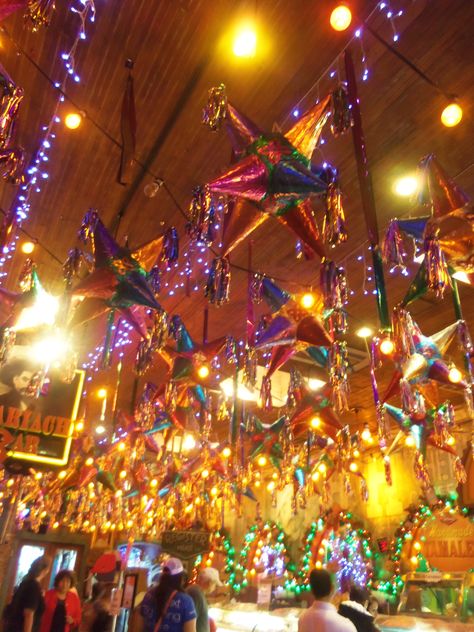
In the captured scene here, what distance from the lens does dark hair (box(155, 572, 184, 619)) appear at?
3.55 metres

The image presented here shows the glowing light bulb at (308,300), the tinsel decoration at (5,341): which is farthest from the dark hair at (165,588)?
the glowing light bulb at (308,300)

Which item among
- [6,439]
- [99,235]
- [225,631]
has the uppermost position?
[99,235]

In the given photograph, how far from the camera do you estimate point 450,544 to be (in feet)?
27.5

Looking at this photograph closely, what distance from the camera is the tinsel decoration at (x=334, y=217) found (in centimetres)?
264

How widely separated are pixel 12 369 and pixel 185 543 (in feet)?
10.5

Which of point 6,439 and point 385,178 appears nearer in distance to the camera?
point 385,178

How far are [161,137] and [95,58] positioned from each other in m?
0.76

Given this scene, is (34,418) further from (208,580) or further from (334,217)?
(334,217)

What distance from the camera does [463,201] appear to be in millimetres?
3025

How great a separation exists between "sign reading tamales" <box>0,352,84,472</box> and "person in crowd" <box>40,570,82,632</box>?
4.37ft

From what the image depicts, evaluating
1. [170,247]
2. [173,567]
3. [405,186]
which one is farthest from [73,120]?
[173,567]

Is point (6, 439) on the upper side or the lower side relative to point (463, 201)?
lower

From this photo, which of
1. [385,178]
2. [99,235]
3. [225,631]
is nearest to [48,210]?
[99,235]

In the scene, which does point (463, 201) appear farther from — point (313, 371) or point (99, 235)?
point (313, 371)
